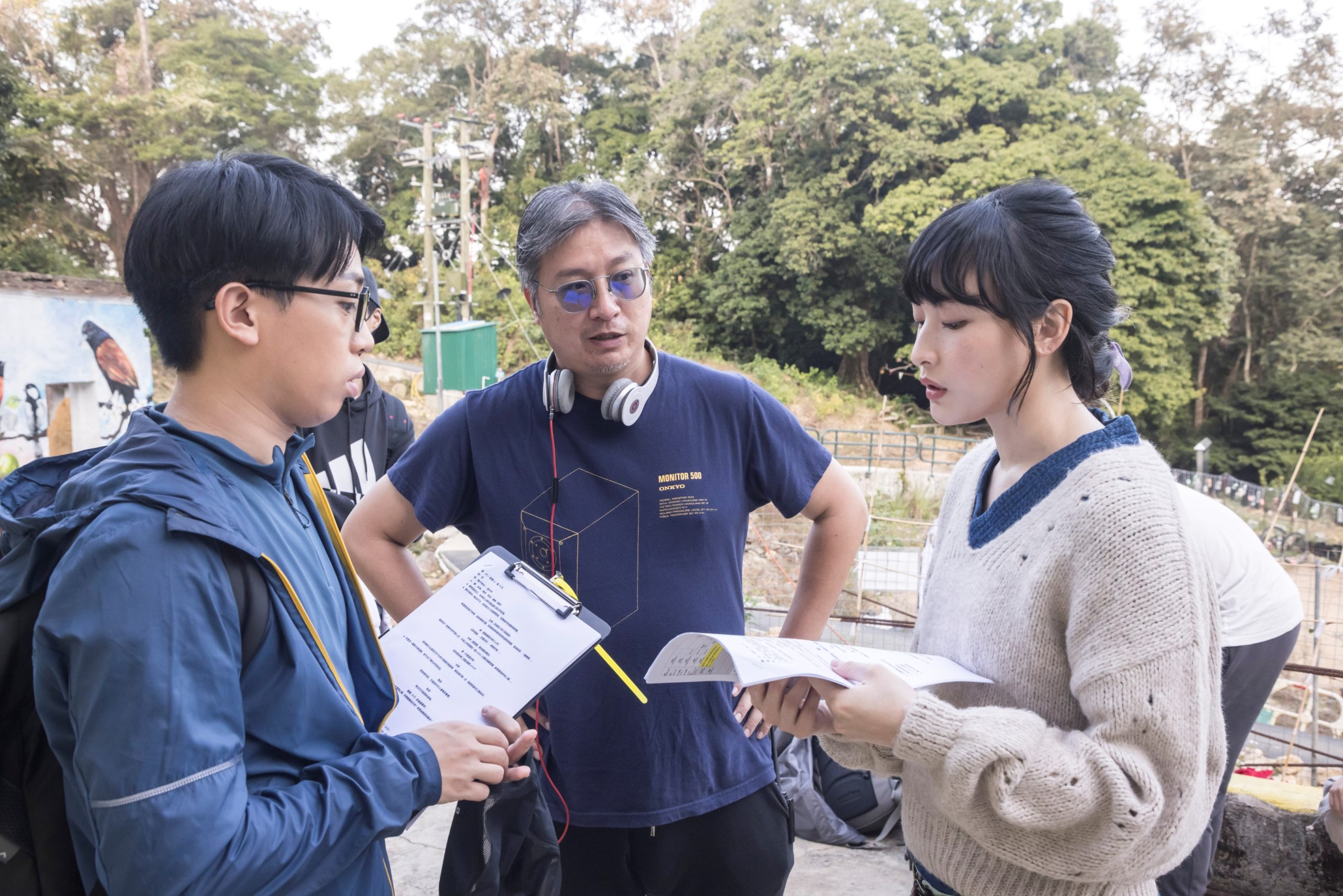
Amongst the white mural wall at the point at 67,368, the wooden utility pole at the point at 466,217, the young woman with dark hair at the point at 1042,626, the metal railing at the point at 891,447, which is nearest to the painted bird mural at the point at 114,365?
the white mural wall at the point at 67,368

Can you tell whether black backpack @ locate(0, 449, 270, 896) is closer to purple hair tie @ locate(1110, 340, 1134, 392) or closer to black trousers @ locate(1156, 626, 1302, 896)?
purple hair tie @ locate(1110, 340, 1134, 392)

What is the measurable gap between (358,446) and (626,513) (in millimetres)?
1739

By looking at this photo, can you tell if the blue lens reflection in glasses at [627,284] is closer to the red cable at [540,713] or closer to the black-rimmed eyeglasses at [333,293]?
the red cable at [540,713]

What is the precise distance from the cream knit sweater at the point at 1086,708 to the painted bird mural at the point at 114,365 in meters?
14.9

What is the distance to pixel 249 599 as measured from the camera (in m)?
1.03

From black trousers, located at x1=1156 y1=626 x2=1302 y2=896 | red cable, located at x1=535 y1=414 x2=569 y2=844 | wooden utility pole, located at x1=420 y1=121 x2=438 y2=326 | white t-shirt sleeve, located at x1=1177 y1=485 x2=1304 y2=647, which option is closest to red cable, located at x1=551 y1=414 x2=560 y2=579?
red cable, located at x1=535 y1=414 x2=569 y2=844

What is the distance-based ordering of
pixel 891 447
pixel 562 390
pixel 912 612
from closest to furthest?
pixel 562 390
pixel 912 612
pixel 891 447

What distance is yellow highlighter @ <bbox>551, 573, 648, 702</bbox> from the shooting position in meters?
1.49

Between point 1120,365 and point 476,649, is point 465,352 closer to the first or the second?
point 476,649

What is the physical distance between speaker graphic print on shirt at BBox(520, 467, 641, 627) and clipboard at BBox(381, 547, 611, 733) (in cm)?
28

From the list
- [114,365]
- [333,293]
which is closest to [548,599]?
[333,293]

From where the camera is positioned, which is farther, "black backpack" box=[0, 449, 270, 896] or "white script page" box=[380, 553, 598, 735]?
"white script page" box=[380, 553, 598, 735]

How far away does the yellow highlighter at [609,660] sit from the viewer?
1.49 metres

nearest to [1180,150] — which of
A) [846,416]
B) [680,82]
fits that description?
[846,416]
